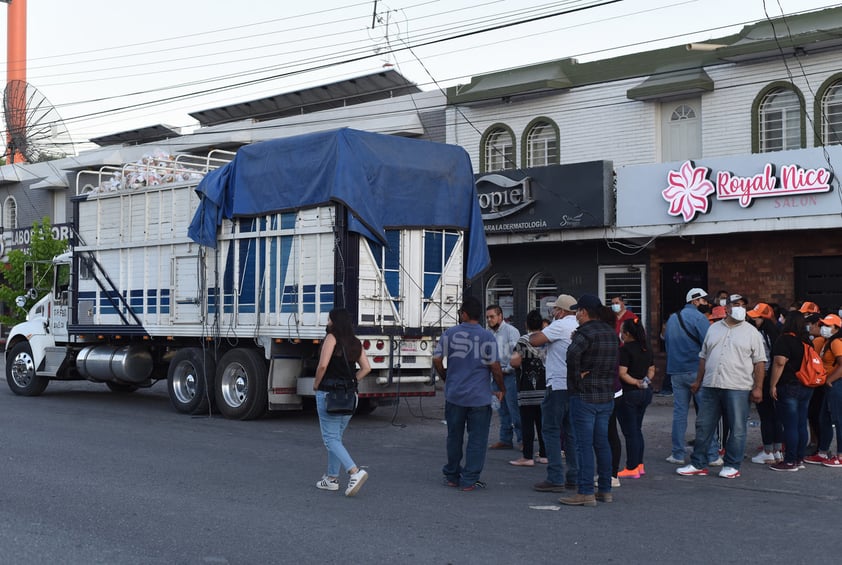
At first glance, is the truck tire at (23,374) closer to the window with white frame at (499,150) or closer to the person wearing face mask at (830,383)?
the window with white frame at (499,150)

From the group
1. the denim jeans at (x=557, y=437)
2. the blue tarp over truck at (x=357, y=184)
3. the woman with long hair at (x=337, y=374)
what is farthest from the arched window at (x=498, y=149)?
the woman with long hair at (x=337, y=374)

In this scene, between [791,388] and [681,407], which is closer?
[791,388]

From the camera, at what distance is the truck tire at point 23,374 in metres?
18.7

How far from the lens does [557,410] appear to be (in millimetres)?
9312

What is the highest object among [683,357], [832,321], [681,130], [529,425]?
[681,130]

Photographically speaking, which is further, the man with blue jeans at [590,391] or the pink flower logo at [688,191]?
the pink flower logo at [688,191]

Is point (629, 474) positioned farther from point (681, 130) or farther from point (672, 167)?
point (681, 130)

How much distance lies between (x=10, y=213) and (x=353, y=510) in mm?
35471

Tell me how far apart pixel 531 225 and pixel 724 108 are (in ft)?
14.6

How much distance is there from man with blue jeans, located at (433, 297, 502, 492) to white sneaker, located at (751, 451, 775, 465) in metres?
3.63

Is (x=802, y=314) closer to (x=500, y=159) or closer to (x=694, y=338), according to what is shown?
(x=694, y=338)

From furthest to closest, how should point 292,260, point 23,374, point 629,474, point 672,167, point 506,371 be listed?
point 672,167 < point 23,374 < point 292,260 < point 506,371 < point 629,474

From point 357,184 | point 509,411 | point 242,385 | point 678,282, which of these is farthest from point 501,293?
point 509,411

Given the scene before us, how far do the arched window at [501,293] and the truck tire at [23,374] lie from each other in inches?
391
